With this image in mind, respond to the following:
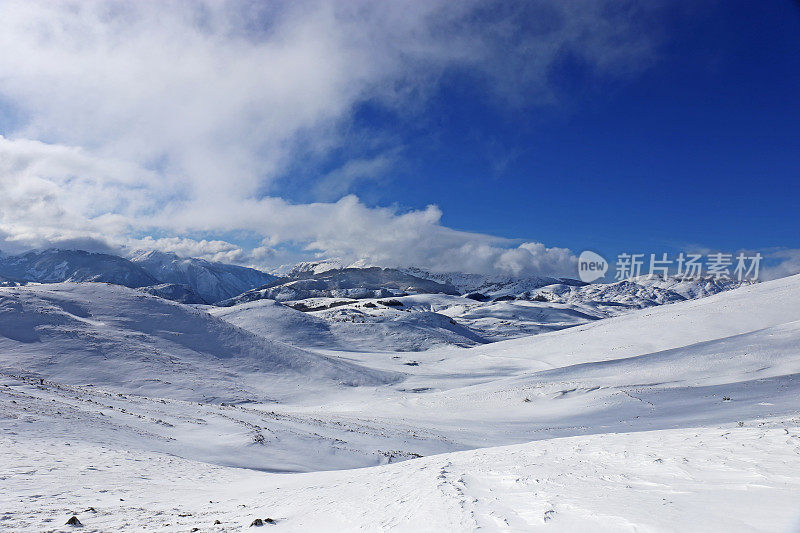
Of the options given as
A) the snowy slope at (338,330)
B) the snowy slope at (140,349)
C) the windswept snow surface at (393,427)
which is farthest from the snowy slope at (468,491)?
the snowy slope at (338,330)

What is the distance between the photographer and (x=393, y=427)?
22750 millimetres

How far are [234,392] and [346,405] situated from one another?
859 cm

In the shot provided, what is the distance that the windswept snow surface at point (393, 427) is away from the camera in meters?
6.48

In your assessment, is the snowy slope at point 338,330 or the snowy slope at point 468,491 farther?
the snowy slope at point 338,330

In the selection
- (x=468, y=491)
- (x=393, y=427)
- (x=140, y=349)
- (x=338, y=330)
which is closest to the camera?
(x=468, y=491)

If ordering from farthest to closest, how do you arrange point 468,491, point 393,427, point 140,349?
point 140,349, point 393,427, point 468,491

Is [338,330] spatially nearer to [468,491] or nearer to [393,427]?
[393,427]

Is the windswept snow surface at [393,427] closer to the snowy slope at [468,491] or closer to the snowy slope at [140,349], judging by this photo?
the snowy slope at [468,491]

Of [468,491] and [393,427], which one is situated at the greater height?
[468,491]

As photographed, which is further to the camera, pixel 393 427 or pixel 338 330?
pixel 338 330

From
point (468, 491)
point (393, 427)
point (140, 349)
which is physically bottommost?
point (393, 427)

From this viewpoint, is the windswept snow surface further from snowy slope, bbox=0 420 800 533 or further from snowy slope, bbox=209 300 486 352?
snowy slope, bbox=209 300 486 352

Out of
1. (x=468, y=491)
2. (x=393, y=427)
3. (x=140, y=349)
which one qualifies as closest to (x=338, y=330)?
(x=140, y=349)

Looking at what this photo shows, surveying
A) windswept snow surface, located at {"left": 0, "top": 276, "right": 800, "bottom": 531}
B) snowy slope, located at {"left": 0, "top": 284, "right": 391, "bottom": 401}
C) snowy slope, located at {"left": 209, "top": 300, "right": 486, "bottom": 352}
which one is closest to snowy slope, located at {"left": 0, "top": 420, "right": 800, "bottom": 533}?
windswept snow surface, located at {"left": 0, "top": 276, "right": 800, "bottom": 531}
